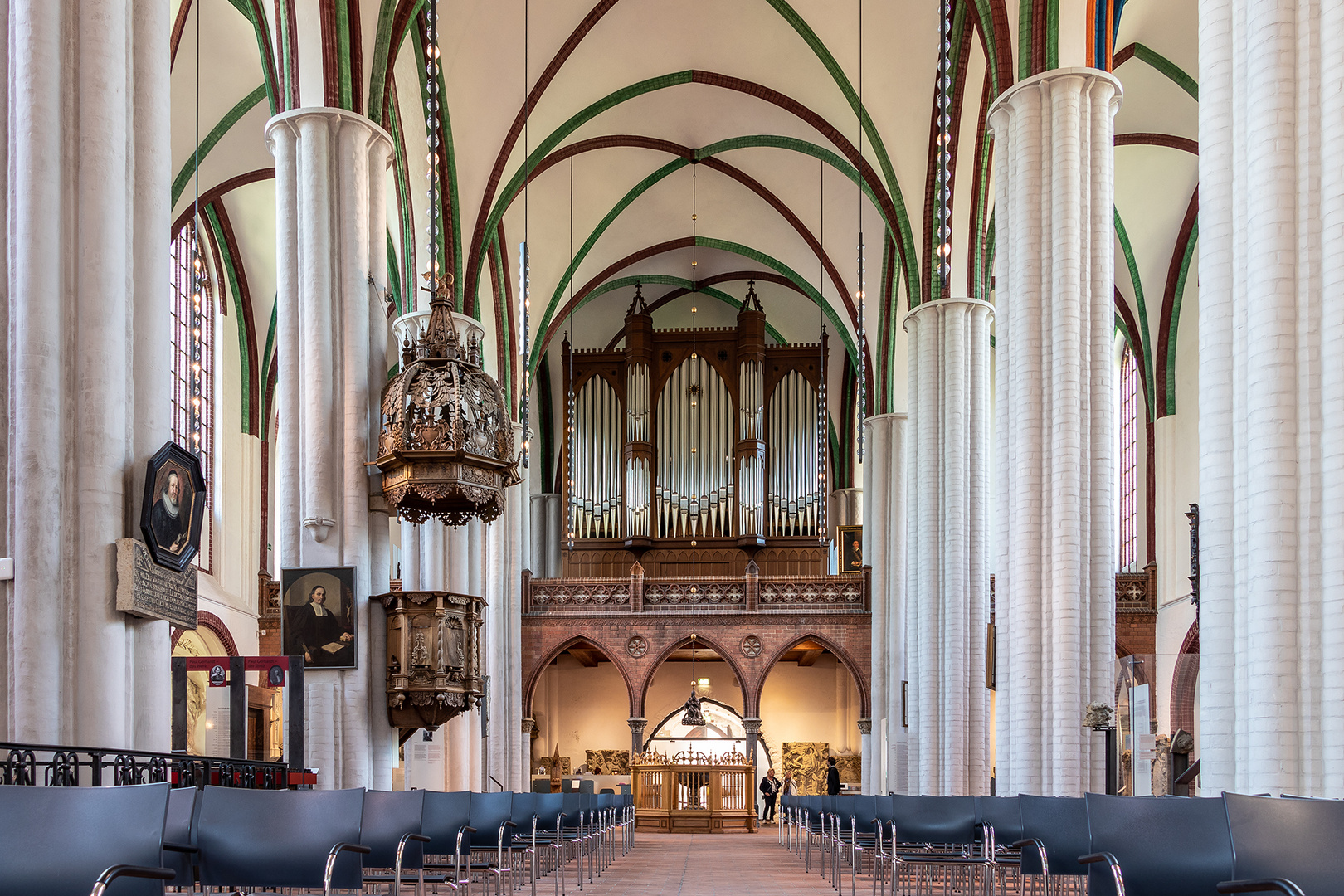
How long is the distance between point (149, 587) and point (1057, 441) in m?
7.50

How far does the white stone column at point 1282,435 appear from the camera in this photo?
6.11 m

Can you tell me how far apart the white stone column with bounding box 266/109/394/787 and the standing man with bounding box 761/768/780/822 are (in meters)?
14.5

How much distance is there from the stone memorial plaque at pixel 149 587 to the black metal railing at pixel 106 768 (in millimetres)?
826

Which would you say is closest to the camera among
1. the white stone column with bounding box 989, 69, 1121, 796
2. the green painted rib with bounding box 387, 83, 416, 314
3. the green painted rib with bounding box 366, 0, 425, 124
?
the white stone column with bounding box 989, 69, 1121, 796

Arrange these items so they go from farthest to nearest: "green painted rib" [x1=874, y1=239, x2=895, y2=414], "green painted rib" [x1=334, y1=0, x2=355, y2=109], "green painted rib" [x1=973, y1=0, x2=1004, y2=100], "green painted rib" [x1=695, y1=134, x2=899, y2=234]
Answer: "green painted rib" [x1=874, y1=239, x2=895, y2=414] → "green painted rib" [x1=695, y1=134, x2=899, y2=234] → "green painted rib" [x1=334, y1=0, x2=355, y2=109] → "green painted rib" [x1=973, y1=0, x2=1004, y2=100]

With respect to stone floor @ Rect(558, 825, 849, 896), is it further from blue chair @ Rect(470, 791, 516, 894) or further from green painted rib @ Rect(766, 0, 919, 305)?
green painted rib @ Rect(766, 0, 919, 305)

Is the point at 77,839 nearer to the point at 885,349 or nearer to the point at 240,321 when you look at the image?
the point at 885,349

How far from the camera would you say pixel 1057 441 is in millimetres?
11719

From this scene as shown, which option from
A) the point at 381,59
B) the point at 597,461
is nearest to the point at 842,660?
the point at 597,461

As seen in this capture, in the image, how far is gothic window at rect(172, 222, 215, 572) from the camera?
20.8 metres

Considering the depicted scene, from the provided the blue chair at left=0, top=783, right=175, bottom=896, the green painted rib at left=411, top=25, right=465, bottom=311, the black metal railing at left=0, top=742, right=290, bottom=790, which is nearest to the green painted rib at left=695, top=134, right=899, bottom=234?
A: the green painted rib at left=411, top=25, right=465, bottom=311

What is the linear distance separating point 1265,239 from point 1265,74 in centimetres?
83

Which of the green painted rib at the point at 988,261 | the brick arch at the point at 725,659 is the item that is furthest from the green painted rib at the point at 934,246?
the brick arch at the point at 725,659

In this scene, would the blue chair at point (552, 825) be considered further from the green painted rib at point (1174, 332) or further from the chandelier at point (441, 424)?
the green painted rib at point (1174, 332)
